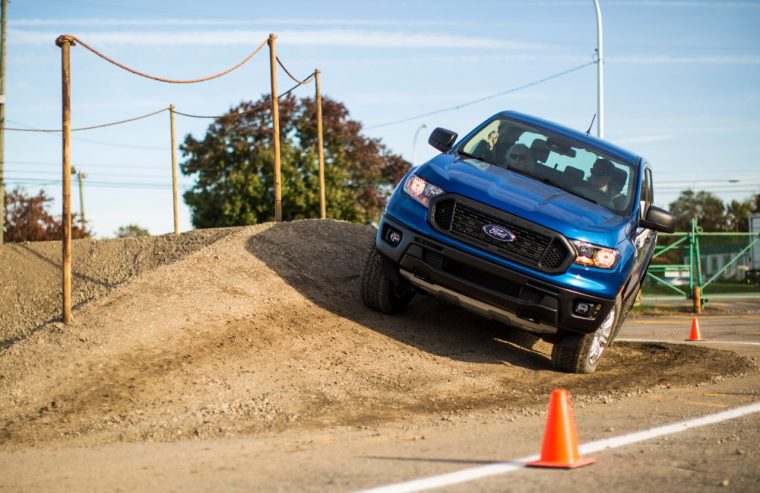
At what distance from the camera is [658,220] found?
9062mm

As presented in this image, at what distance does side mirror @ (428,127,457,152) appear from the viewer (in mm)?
9875

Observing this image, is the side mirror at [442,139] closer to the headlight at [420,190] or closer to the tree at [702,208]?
the headlight at [420,190]

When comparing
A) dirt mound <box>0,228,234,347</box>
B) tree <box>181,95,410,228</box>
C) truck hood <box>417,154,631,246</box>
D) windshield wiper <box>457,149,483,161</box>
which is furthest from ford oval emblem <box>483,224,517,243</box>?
tree <box>181,95,410,228</box>

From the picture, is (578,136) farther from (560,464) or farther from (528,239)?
(560,464)

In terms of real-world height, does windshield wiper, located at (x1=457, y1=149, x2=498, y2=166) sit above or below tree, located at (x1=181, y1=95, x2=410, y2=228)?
below

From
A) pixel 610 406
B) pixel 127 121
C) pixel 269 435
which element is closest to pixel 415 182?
pixel 610 406

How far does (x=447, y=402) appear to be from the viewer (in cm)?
758

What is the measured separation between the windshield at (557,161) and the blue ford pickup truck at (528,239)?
0.05 feet

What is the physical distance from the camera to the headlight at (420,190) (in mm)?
8742

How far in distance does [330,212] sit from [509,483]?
4013cm

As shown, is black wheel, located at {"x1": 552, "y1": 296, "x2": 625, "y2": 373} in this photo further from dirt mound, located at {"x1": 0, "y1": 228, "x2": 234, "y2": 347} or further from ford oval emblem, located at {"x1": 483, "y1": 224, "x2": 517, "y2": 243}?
dirt mound, located at {"x1": 0, "y1": 228, "x2": 234, "y2": 347}

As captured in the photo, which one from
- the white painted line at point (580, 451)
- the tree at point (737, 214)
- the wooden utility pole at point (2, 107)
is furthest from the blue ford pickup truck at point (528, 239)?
the tree at point (737, 214)

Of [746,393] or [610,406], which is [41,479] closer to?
[610,406]

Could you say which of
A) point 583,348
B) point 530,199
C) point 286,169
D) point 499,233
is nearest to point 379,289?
point 499,233
